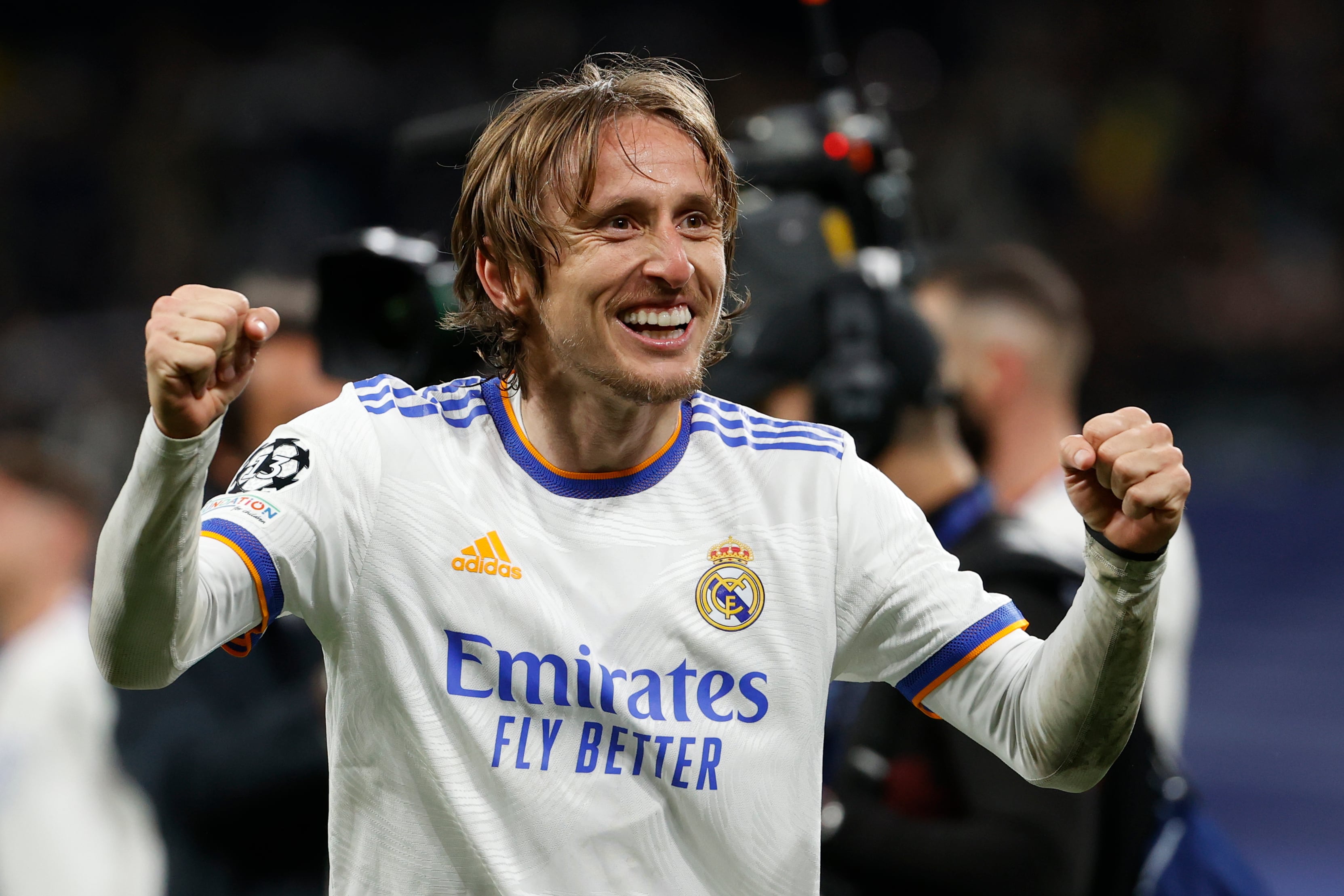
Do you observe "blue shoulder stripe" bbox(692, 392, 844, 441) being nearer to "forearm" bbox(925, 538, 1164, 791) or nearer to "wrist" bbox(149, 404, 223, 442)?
"forearm" bbox(925, 538, 1164, 791)

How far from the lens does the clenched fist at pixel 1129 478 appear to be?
1.46 metres

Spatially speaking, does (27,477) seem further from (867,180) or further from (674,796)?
(674,796)

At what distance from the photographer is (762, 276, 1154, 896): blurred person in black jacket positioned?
2805 millimetres

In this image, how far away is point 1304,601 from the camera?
7738 millimetres

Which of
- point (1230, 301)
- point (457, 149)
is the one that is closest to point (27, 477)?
point (457, 149)

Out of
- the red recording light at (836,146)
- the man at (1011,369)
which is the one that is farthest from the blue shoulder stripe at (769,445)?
the man at (1011,369)

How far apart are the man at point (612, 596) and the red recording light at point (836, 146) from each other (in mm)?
1581

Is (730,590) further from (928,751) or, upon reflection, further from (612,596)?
(928,751)

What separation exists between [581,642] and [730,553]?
218mm

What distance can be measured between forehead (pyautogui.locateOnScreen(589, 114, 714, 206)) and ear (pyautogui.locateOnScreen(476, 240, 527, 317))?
22 cm

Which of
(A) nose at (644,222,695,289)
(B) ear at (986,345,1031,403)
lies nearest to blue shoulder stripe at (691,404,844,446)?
(A) nose at (644,222,695,289)

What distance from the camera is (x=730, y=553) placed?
5.88ft

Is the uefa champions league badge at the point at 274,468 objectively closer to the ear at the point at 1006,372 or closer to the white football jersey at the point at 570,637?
the white football jersey at the point at 570,637

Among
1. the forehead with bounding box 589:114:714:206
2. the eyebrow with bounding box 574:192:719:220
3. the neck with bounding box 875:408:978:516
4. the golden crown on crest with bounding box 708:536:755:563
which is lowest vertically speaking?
the golden crown on crest with bounding box 708:536:755:563
